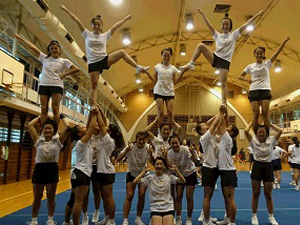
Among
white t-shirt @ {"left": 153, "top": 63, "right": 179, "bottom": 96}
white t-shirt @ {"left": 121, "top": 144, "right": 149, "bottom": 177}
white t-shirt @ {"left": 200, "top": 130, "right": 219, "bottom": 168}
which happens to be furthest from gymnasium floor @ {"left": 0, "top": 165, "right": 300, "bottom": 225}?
white t-shirt @ {"left": 153, "top": 63, "right": 179, "bottom": 96}

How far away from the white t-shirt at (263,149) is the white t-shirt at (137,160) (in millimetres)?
2111

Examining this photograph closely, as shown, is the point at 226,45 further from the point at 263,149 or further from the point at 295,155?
the point at 295,155

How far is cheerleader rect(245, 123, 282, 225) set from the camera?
507cm

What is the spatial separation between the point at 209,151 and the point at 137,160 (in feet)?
4.36

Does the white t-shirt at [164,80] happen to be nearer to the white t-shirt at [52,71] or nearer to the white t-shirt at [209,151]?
the white t-shirt at [209,151]

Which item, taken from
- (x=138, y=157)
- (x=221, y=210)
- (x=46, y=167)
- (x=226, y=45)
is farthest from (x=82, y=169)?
(x=221, y=210)

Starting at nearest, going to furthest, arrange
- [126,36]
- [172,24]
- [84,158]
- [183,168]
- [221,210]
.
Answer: [84,158] → [183,168] → [221,210] → [126,36] → [172,24]

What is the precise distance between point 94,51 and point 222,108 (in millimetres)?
2392

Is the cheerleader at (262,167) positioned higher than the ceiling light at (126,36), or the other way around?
the ceiling light at (126,36)

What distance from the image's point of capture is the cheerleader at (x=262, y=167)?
16.6ft

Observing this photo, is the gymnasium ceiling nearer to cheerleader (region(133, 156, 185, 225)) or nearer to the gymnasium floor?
the gymnasium floor

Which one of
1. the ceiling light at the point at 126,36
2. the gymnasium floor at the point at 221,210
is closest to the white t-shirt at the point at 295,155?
the gymnasium floor at the point at 221,210

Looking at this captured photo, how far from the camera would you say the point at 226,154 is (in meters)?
4.75

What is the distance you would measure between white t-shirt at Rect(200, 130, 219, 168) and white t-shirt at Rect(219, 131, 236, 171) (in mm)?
83
